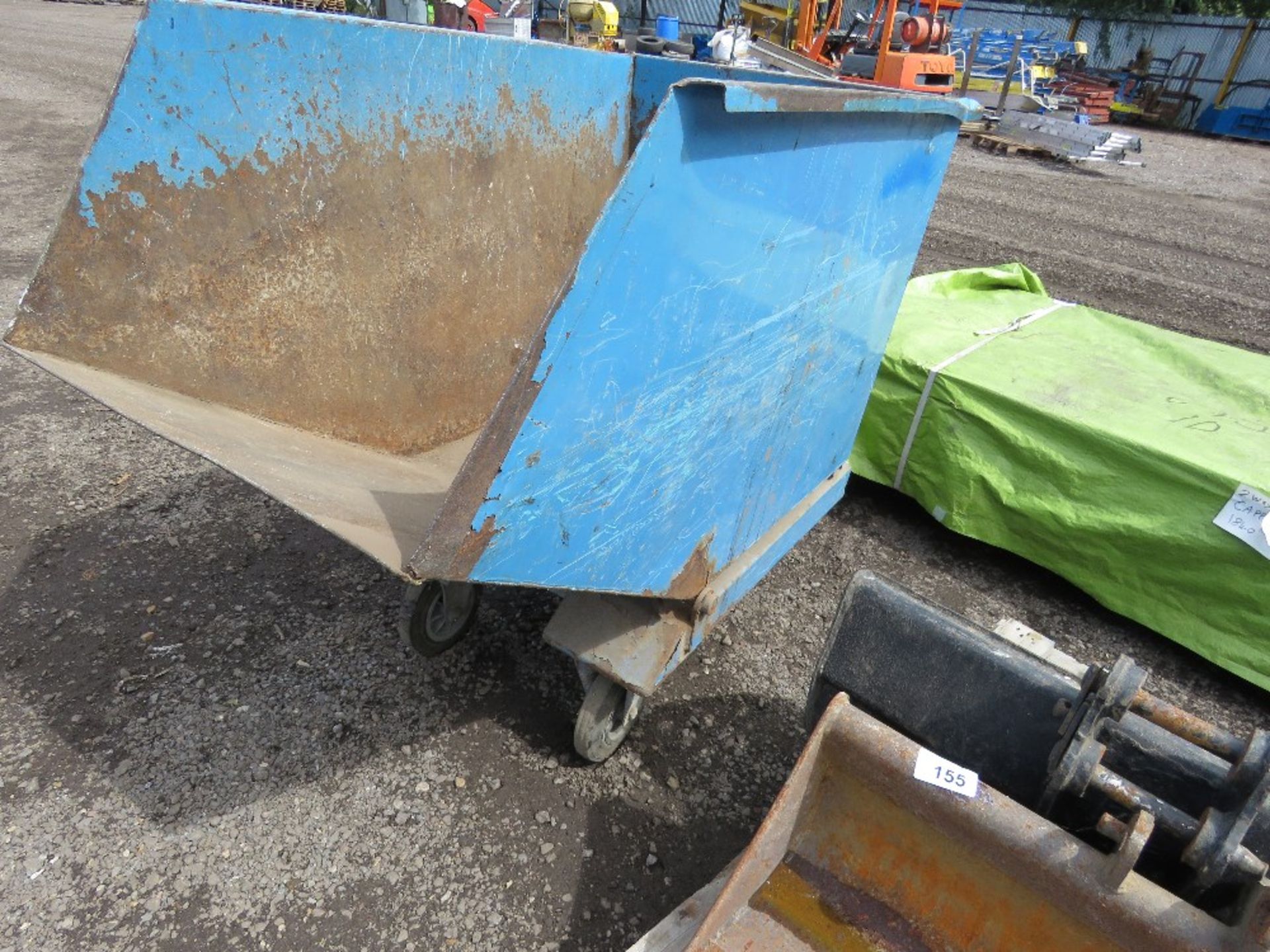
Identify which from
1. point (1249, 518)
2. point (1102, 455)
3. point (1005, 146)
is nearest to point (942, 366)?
point (1102, 455)

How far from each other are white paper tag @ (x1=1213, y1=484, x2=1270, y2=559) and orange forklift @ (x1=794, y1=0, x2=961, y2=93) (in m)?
9.93

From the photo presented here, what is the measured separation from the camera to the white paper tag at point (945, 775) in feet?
4.87

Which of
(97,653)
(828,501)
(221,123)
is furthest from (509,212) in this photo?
(97,653)

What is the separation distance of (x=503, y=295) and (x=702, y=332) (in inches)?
48.9

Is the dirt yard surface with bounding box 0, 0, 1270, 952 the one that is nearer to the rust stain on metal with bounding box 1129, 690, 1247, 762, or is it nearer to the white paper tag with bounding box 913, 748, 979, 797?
the white paper tag with bounding box 913, 748, 979, 797

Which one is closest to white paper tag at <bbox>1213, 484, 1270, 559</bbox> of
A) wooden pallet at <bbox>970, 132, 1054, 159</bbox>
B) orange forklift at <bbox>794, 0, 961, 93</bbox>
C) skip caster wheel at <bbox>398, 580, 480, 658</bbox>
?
skip caster wheel at <bbox>398, 580, 480, 658</bbox>

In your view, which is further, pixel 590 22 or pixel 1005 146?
pixel 590 22

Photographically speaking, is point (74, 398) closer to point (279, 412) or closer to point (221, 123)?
point (279, 412)

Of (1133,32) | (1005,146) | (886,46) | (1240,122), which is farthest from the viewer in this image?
(1133,32)

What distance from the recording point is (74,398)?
3.93 metres

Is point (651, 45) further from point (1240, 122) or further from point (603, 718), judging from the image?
point (1240, 122)

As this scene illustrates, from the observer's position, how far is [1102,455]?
291 centimetres

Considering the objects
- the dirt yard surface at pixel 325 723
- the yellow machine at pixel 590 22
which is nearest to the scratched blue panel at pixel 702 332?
the dirt yard surface at pixel 325 723

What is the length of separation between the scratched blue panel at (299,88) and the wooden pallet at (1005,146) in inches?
499
